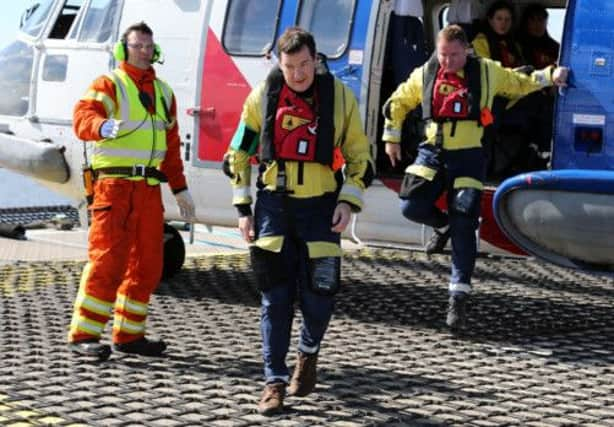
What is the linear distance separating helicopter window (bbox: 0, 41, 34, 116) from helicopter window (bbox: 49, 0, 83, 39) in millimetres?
254

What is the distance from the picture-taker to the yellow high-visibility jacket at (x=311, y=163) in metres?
6.23

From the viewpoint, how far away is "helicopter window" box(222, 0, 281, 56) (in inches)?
364

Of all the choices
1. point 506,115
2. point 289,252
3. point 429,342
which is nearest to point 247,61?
point 506,115

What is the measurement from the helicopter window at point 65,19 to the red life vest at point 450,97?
3512mm

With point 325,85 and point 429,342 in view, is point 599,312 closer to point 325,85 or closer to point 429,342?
point 429,342

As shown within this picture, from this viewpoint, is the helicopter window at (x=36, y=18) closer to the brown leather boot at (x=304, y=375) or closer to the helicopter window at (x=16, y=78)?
the helicopter window at (x=16, y=78)

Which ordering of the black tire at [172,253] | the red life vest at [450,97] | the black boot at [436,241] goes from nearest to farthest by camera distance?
1. the red life vest at [450,97]
2. the black boot at [436,241]
3. the black tire at [172,253]

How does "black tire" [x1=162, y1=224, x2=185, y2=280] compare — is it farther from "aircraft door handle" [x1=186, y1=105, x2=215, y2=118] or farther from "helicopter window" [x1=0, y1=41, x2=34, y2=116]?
"helicopter window" [x1=0, y1=41, x2=34, y2=116]

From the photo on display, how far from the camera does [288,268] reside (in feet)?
20.5

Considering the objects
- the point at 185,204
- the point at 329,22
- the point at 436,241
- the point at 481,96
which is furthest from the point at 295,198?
the point at 329,22

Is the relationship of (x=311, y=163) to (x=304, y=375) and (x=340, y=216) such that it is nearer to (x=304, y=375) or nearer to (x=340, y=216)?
(x=340, y=216)

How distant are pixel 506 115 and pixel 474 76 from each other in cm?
117

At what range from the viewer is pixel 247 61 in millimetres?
9234

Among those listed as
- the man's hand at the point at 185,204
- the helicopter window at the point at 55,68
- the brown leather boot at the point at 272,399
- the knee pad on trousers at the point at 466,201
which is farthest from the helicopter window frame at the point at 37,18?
the brown leather boot at the point at 272,399
